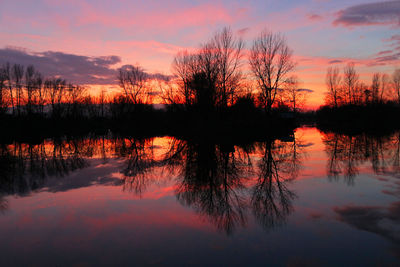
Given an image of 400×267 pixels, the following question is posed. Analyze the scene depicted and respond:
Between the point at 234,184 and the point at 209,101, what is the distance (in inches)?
1034

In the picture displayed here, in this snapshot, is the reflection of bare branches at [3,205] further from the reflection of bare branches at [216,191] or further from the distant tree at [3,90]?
the distant tree at [3,90]

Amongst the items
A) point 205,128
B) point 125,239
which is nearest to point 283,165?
point 125,239

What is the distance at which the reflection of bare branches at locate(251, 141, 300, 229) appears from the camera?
19.7ft

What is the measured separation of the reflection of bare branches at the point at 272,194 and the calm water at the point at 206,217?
31 millimetres

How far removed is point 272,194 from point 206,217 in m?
2.65

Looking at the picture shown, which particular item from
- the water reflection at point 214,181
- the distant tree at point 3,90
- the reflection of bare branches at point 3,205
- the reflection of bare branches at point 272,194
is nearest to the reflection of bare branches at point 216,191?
the water reflection at point 214,181

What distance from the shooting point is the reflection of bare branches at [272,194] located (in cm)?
600

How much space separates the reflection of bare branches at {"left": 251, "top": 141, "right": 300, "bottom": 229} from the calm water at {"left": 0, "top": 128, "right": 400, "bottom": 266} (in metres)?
0.03

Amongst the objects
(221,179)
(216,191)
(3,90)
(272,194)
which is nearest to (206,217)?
(216,191)

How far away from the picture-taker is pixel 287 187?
8.49 metres

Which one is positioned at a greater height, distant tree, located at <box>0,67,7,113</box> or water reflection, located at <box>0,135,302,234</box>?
distant tree, located at <box>0,67,7,113</box>

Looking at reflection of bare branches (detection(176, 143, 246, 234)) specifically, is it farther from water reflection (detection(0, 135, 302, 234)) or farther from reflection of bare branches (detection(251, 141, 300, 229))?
reflection of bare branches (detection(251, 141, 300, 229))

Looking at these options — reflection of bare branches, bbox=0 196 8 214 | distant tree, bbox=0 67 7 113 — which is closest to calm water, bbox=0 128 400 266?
reflection of bare branches, bbox=0 196 8 214

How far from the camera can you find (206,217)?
20.0 ft
